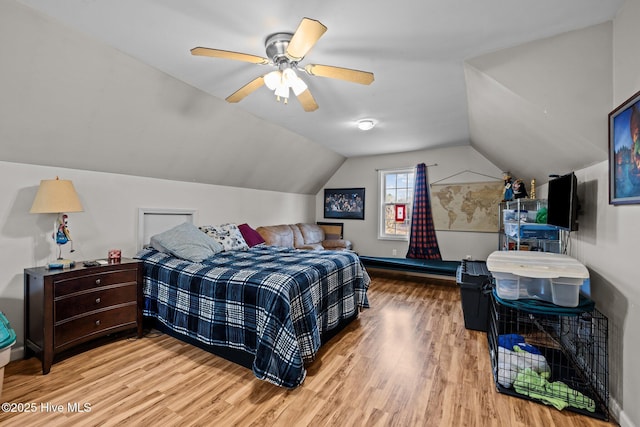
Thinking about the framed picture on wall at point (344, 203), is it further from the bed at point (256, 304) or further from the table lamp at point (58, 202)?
the table lamp at point (58, 202)

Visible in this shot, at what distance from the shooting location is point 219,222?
4.27 meters

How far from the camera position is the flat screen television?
2010 millimetres

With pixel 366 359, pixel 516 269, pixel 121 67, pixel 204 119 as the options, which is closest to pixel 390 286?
pixel 366 359

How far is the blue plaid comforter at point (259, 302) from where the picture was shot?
79.0 inches

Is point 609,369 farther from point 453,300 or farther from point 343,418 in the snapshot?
point 453,300

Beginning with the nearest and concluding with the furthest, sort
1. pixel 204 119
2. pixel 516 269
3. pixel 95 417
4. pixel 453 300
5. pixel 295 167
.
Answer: pixel 95 417
pixel 516 269
pixel 204 119
pixel 453 300
pixel 295 167

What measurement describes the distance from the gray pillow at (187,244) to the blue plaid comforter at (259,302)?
0.29ft

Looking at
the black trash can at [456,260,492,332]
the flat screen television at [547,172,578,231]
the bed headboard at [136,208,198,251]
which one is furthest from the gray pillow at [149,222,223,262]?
the flat screen television at [547,172,578,231]

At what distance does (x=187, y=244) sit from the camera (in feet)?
9.64

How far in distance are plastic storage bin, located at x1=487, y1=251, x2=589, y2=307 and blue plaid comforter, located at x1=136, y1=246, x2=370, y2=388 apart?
4.56 feet

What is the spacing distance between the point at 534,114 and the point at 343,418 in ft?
8.56

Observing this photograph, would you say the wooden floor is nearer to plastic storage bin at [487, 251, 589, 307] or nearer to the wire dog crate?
the wire dog crate

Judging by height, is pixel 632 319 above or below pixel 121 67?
below

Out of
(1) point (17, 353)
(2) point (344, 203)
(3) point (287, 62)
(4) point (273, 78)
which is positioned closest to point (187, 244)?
(1) point (17, 353)
